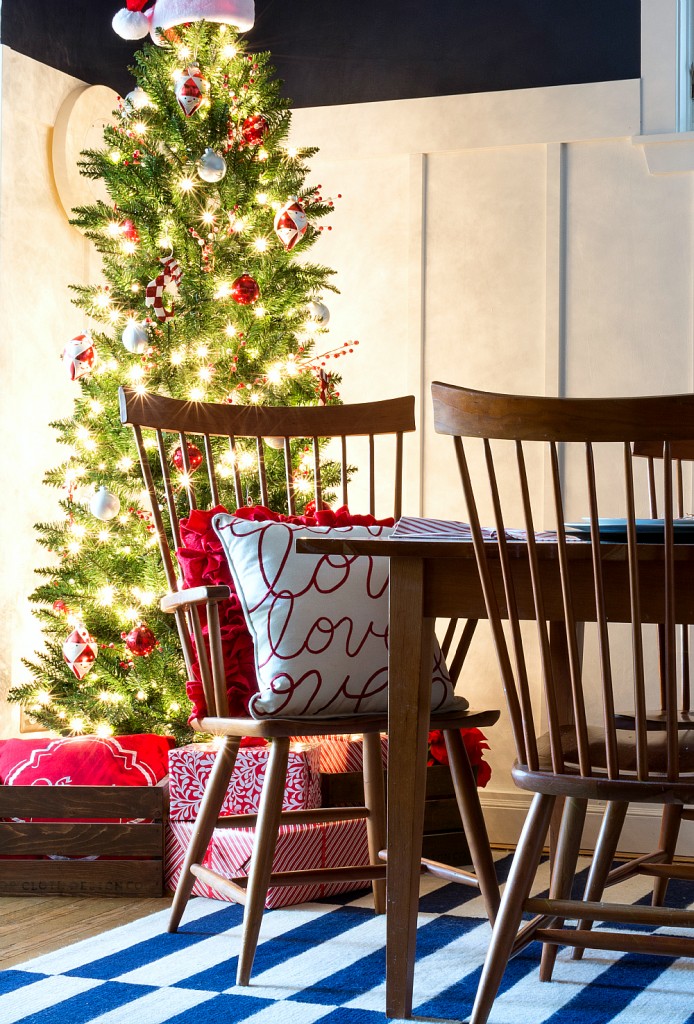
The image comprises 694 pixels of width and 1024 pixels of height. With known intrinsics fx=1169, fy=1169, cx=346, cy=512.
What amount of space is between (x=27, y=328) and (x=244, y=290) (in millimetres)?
872

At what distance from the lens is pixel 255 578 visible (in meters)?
2.00

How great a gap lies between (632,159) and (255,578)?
190 cm

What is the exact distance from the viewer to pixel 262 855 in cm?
197

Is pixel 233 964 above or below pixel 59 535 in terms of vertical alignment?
below

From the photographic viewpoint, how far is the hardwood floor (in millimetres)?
2203

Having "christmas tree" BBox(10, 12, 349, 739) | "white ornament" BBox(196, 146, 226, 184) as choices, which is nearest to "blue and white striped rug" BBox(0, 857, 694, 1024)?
"christmas tree" BBox(10, 12, 349, 739)

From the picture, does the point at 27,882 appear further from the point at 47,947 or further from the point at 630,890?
the point at 630,890

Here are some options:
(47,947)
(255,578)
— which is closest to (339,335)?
(255,578)

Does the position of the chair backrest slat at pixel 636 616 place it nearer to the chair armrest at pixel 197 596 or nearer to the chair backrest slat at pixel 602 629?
the chair backrest slat at pixel 602 629

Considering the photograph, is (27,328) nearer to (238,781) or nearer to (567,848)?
(238,781)

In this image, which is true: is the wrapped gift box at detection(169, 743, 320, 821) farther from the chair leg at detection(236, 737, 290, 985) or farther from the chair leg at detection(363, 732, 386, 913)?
the chair leg at detection(236, 737, 290, 985)

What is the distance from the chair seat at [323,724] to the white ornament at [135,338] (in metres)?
1.16

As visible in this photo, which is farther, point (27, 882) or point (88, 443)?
point (88, 443)

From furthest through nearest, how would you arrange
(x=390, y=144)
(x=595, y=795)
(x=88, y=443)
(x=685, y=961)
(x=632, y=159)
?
(x=390, y=144), (x=632, y=159), (x=88, y=443), (x=685, y=961), (x=595, y=795)
